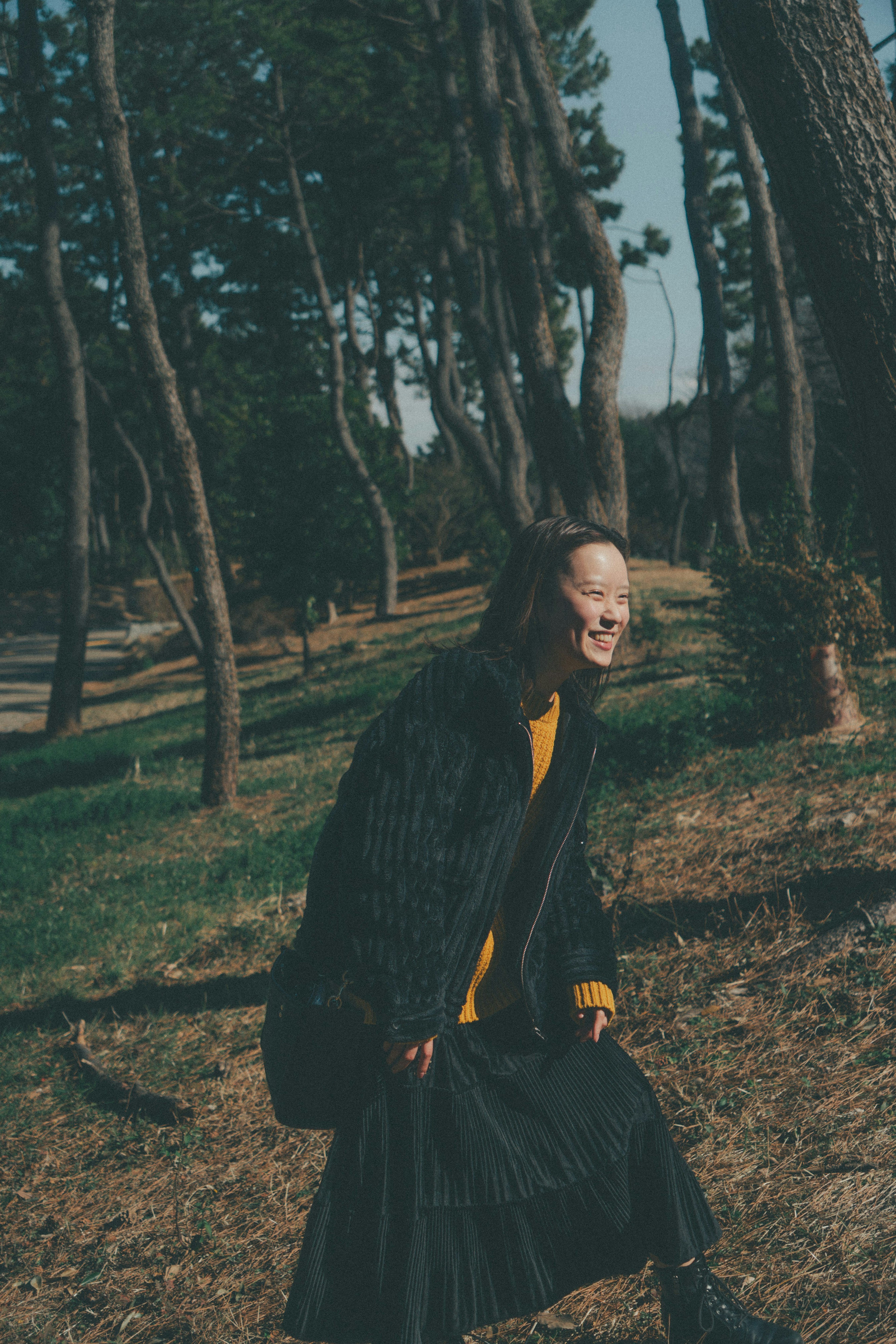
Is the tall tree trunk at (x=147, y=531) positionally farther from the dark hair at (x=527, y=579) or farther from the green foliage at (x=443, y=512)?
the dark hair at (x=527, y=579)

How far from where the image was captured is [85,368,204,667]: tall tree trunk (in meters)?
20.8

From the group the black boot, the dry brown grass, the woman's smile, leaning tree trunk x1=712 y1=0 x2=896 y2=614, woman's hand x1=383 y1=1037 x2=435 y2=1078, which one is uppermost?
leaning tree trunk x1=712 y1=0 x2=896 y2=614

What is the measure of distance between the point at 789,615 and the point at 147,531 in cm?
1923

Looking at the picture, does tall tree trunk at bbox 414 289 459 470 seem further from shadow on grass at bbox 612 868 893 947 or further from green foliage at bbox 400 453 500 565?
shadow on grass at bbox 612 868 893 947

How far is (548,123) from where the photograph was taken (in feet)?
36.7

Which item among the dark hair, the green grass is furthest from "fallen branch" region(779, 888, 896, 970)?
the green grass

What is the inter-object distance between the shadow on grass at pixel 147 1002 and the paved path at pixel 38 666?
17216 millimetres

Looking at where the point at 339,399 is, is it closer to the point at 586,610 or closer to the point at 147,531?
the point at 147,531

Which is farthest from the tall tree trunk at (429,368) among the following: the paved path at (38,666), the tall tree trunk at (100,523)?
the tall tree trunk at (100,523)

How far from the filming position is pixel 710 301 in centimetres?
1485

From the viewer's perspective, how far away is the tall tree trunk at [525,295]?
36.7ft

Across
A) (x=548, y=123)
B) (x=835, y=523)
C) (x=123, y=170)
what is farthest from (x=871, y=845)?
(x=548, y=123)

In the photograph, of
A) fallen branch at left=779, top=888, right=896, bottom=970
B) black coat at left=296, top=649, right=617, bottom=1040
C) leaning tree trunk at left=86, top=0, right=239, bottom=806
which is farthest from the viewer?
leaning tree trunk at left=86, top=0, right=239, bottom=806

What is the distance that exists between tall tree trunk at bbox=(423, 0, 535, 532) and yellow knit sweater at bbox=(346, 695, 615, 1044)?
491 inches
